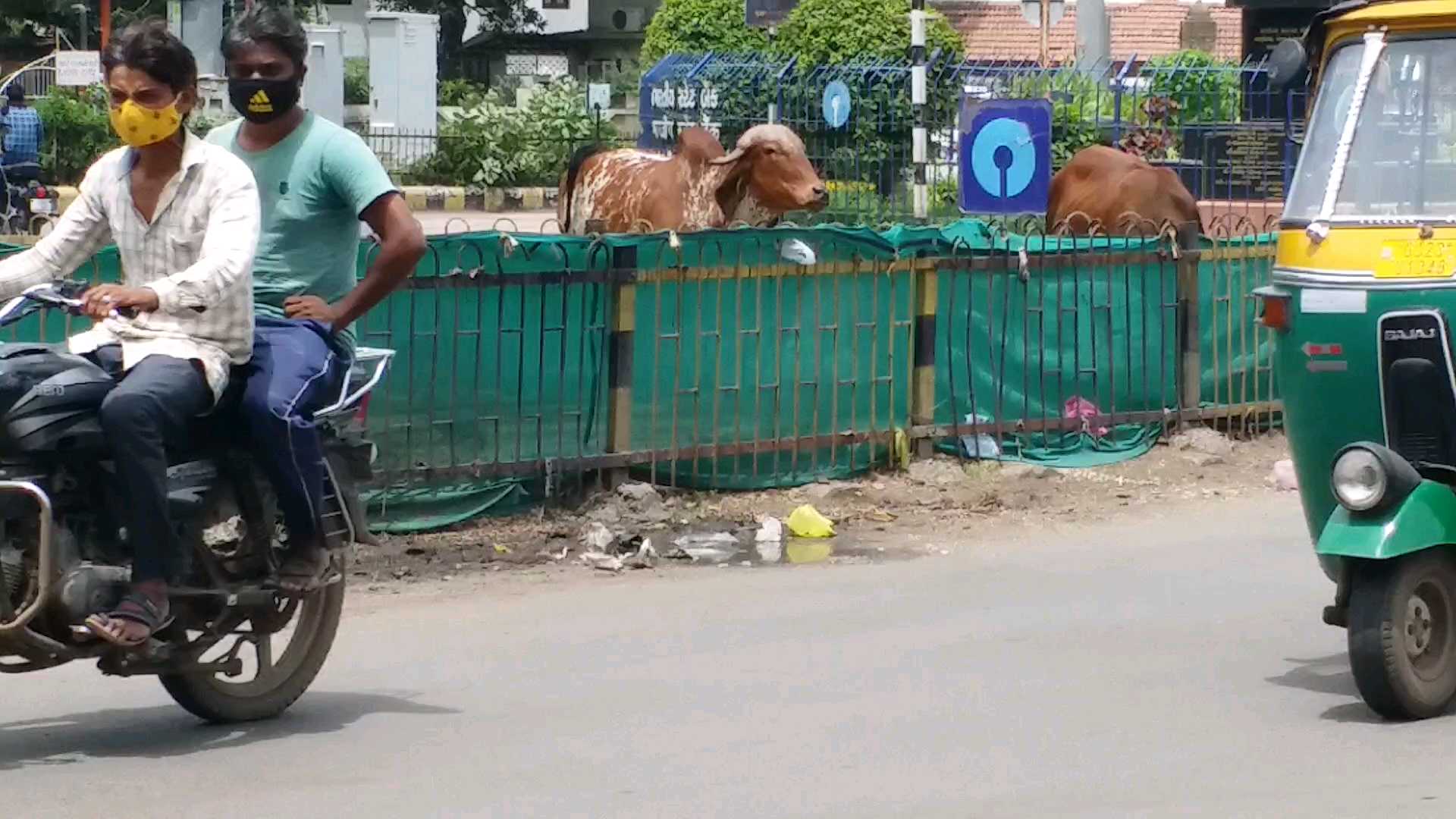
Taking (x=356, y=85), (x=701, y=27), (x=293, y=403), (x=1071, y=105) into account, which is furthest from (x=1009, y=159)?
(x=356, y=85)

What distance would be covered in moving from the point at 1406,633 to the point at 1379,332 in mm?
907

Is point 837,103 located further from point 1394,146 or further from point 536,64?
point 536,64

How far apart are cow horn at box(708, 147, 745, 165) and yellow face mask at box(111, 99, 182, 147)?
10617 millimetres

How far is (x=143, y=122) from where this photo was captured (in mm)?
6070

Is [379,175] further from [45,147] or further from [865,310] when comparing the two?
[45,147]

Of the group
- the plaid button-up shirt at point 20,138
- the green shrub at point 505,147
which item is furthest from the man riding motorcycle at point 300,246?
the green shrub at point 505,147

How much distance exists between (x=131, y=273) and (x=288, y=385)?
564 millimetres

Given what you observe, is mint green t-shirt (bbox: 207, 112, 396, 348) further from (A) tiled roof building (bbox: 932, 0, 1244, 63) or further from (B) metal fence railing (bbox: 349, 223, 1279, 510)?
(A) tiled roof building (bbox: 932, 0, 1244, 63)

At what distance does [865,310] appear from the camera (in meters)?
11.8

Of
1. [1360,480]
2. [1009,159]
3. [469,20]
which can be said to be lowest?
[1360,480]

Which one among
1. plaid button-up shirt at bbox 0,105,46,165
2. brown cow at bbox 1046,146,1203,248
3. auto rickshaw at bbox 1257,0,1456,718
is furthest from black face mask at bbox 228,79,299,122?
plaid button-up shirt at bbox 0,105,46,165

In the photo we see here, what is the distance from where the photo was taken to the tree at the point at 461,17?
6153 cm

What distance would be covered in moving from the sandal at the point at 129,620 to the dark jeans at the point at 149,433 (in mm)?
60

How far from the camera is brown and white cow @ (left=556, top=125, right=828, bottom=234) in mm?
16500
